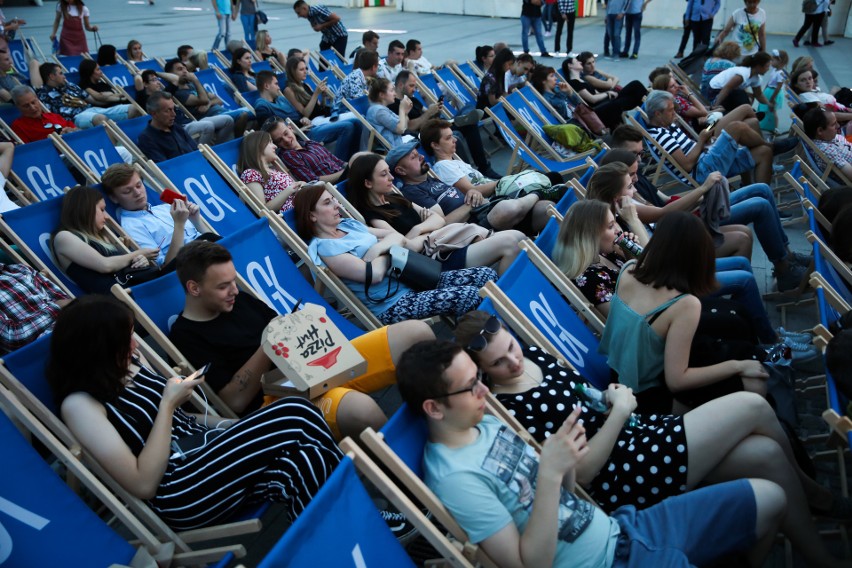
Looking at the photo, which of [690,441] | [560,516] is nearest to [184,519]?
[560,516]

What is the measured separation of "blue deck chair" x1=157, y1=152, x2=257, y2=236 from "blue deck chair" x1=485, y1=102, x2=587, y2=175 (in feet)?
7.94

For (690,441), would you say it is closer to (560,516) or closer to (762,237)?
(560,516)

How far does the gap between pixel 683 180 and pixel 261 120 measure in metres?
3.86

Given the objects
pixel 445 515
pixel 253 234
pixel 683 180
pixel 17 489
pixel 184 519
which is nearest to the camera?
pixel 445 515

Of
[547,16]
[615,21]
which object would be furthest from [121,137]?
[547,16]

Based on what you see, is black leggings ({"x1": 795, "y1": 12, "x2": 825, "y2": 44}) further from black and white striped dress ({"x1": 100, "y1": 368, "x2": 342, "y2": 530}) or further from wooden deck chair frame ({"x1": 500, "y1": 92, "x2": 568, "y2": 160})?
black and white striped dress ({"x1": 100, "y1": 368, "x2": 342, "y2": 530})

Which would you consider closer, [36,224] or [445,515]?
[445,515]

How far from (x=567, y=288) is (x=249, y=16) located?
10221 mm

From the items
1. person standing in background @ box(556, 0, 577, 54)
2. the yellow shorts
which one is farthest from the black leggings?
the yellow shorts

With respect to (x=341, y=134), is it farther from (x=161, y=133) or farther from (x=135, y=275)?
(x=135, y=275)

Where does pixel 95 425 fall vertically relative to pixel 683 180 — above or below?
above

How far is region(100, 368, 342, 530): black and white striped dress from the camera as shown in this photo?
2162 mm

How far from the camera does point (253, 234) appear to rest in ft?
11.4

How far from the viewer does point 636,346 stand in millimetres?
2648
